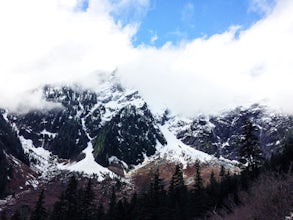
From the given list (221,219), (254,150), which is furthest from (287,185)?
(254,150)

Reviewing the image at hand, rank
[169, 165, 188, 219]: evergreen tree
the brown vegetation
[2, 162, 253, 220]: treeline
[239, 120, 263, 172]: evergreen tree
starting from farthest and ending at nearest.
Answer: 1. [169, 165, 188, 219]: evergreen tree
2. [2, 162, 253, 220]: treeline
3. [239, 120, 263, 172]: evergreen tree
4. the brown vegetation

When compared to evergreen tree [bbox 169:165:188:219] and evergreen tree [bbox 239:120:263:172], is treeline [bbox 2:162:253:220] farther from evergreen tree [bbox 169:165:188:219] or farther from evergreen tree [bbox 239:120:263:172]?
evergreen tree [bbox 239:120:263:172]

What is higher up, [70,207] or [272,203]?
[70,207]

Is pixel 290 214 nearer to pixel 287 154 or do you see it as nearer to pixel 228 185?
pixel 228 185

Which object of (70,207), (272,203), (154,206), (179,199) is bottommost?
(272,203)

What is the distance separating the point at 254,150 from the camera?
196 feet

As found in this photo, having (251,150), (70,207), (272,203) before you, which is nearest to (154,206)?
(70,207)

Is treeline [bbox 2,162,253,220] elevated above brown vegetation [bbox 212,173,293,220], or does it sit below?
above

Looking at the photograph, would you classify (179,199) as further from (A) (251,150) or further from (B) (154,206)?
(A) (251,150)

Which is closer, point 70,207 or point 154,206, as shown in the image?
point 154,206

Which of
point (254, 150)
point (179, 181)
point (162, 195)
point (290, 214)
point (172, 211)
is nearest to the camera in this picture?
point (290, 214)

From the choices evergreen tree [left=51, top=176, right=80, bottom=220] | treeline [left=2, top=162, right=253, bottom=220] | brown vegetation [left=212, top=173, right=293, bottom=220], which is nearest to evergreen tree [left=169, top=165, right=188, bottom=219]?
treeline [left=2, top=162, right=253, bottom=220]

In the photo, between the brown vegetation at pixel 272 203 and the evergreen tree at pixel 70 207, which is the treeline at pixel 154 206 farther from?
the brown vegetation at pixel 272 203

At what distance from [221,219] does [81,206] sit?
44329 mm
